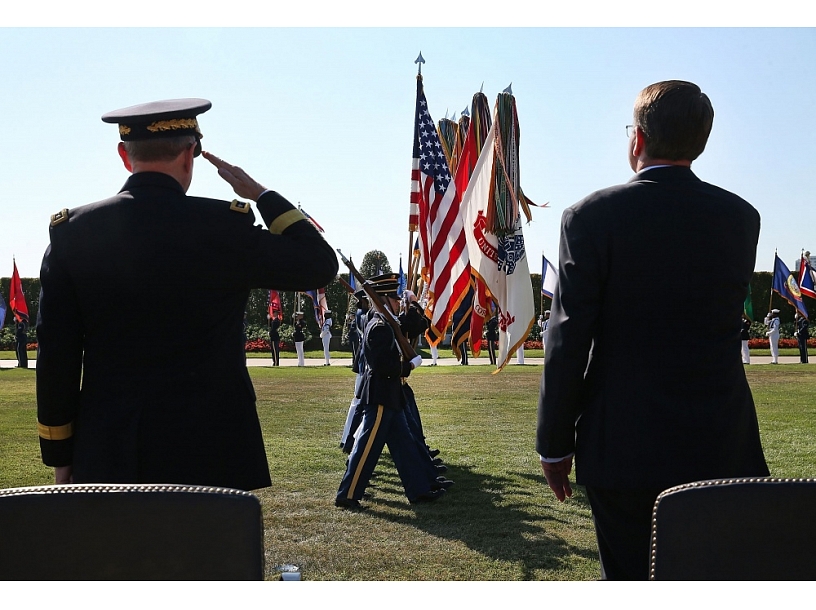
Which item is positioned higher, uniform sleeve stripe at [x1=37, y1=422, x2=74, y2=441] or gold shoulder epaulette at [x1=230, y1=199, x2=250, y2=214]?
gold shoulder epaulette at [x1=230, y1=199, x2=250, y2=214]

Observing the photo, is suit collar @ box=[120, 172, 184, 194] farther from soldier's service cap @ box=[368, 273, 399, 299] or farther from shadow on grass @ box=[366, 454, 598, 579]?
soldier's service cap @ box=[368, 273, 399, 299]

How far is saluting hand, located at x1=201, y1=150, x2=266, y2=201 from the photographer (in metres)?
2.86

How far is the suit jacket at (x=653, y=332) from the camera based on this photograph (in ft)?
8.87

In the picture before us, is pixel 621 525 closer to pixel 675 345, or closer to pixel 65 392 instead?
pixel 675 345

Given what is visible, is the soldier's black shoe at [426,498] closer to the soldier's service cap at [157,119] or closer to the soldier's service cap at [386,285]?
the soldier's service cap at [386,285]

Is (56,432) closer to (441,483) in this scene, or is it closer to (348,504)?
(348,504)

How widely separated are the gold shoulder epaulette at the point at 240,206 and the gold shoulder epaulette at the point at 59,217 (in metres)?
0.50

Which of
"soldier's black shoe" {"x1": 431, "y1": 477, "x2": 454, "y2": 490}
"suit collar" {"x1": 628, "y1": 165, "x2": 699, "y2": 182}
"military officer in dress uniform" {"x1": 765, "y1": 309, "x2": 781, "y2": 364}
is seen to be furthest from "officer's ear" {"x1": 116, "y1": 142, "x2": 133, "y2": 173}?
"military officer in dress uniform" {"x1": 765, "y1": 309, "x2": 781, "y2": 364}

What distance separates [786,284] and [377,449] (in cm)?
2461

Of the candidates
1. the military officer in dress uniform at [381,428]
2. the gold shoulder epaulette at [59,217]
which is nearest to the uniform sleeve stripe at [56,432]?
the gold shoulder epaulette at [59,217]

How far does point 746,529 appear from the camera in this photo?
185 centimetres

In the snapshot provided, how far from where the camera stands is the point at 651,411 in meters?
2.71

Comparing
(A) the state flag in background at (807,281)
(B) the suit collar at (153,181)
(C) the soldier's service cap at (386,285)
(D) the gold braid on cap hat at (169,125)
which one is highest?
(D) the gold braid on cap hat at (169,125)

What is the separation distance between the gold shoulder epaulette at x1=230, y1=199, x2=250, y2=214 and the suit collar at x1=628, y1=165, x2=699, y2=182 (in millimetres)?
1202
